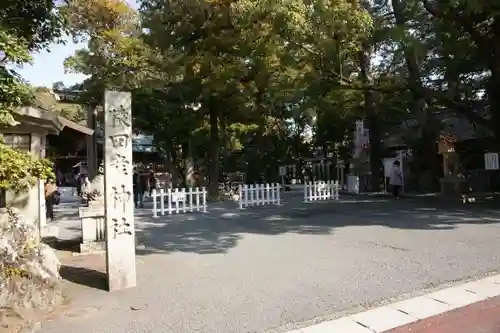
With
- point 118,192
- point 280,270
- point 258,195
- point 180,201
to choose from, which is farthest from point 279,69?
point 118,192

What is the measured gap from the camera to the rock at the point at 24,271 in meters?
5.08

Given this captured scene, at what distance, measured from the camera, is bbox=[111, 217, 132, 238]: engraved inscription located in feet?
20.5

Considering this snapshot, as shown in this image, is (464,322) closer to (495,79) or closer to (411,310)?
(411,310)

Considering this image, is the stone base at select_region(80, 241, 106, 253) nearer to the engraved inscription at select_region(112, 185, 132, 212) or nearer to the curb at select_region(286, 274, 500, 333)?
the engraved inscription at select_region(112, 185, 132, 212)

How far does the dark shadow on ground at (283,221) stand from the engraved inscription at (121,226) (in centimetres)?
261

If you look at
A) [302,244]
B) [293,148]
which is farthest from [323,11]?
[293,148]

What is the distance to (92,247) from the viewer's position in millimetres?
9336

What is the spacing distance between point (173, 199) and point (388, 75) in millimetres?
11854

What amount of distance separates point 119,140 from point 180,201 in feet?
33.4

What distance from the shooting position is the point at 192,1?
16547 mm

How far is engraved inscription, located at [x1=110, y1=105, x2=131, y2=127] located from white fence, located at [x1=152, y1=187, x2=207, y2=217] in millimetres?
9160

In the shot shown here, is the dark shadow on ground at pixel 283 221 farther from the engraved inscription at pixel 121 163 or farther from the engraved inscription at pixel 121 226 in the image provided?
the engraved inscription at pixel 121 163

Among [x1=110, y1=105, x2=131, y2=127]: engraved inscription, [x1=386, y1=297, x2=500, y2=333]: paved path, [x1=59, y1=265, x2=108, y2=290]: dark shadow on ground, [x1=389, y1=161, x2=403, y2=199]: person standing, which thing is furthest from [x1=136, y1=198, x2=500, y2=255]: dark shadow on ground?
[x1=386, y1=297, x2=500, y2=333]: paved path

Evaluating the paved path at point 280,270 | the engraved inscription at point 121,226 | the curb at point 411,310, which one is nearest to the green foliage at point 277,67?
the engraved inscription at point 121,226
